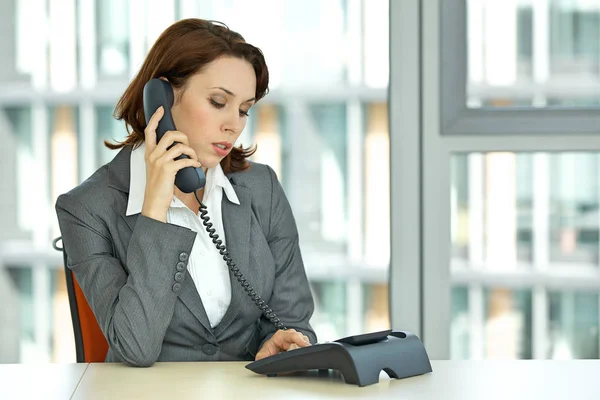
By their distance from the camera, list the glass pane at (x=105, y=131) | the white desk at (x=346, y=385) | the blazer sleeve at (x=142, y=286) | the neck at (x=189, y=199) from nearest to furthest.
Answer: the white desk at (x=346, y=385) < the blazer sleeve at (x=142, y=286) < the neck at (x=189, y=199) < the glass pane at (x=105, y=131)

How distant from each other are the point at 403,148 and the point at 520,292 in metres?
0.55

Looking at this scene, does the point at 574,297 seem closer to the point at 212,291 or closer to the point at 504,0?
the point at 504,0

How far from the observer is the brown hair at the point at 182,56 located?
68.7 inches

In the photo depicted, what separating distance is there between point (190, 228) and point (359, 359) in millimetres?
680

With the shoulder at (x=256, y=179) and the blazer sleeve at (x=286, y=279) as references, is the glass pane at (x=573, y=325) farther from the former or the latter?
the shoulder at (x=256, y=179)

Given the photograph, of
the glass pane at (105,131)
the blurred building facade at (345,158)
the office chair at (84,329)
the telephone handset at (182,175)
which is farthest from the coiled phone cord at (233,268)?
the glass pane at (105,131)

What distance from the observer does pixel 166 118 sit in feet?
5.43

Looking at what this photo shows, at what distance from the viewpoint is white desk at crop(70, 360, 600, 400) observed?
1159 millimetres

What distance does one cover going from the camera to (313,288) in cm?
250

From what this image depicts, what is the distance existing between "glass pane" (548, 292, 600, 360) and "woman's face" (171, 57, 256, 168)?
110 cm

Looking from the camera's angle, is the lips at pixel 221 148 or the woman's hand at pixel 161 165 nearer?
the woman's hand at pixel 161 165

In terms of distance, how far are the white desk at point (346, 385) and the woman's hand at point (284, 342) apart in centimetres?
20

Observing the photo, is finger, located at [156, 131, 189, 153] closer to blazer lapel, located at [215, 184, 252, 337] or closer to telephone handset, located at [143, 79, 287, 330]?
telephone handset, located at [143, 79, 287, 330]

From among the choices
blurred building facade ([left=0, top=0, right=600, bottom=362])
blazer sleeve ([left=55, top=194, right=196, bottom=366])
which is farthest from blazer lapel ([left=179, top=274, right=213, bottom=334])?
blurred building facade ([left=0, top=0, right=600, bottom=362])
